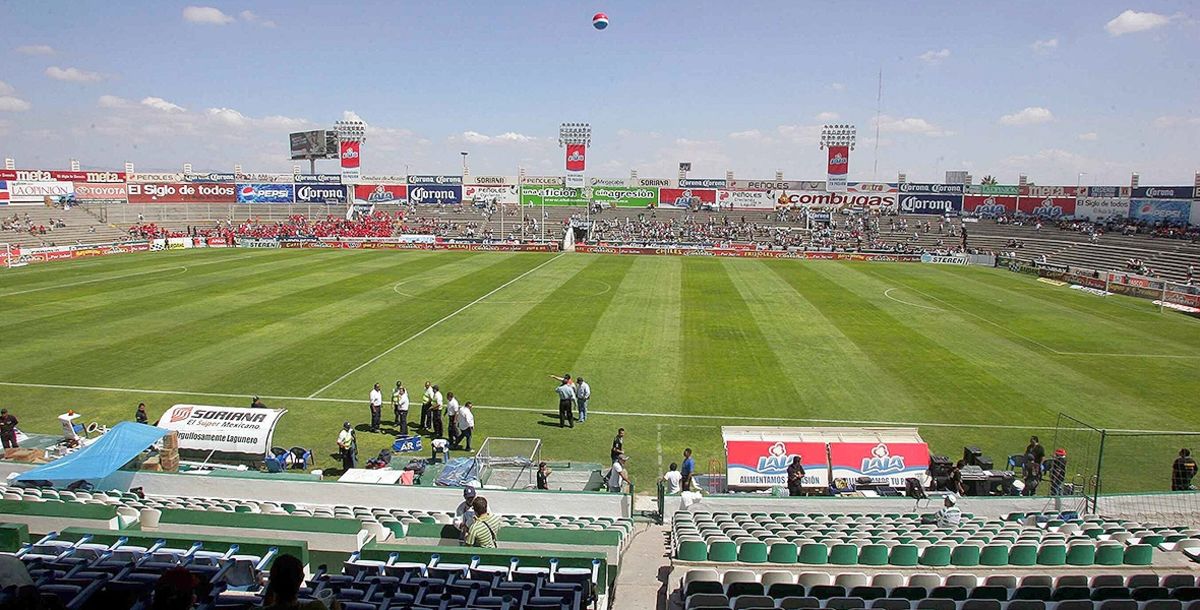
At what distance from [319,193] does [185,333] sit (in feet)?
216

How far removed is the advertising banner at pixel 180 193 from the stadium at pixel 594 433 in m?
27.4

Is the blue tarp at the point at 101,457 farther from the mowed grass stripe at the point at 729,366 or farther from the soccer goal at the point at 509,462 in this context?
the mowed grass stripe at the point at 729,366

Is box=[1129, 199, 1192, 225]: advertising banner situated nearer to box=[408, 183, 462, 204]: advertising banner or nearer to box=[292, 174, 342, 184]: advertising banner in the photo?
box=[408, 183, 462, 204]: advertising banner

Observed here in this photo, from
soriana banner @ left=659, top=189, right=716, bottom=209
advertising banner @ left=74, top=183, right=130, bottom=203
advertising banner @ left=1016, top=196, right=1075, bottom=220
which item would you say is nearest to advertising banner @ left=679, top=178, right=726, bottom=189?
soriana banner @ left=659, top=189, right=716, bottom=209

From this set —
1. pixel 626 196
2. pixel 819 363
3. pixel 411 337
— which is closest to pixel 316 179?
pixel 626 196

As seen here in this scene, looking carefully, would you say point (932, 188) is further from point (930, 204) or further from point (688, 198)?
point (688, 198)

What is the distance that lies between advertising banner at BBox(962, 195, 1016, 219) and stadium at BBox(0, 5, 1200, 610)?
30.6 meters

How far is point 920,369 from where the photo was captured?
2300cm

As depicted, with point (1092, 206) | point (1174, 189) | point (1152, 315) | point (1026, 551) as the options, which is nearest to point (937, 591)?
point (1026, 551)

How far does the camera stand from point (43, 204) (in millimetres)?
70438

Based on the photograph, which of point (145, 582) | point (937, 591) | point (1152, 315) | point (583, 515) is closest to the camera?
point (145, 582)

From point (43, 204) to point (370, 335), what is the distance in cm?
6369

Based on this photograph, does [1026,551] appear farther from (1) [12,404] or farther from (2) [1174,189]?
(2) [1174,189]

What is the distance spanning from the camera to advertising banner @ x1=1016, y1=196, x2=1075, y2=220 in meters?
82.1
